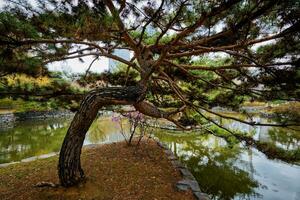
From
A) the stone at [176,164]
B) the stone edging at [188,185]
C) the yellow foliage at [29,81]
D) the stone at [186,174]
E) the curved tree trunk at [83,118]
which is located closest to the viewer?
the curved tree trunk at [83,118]

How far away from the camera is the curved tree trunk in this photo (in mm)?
2396

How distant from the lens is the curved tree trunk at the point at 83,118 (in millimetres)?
Result: 2396

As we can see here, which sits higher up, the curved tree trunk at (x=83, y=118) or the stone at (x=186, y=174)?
the curved tree trunk at (x=83, y=118)

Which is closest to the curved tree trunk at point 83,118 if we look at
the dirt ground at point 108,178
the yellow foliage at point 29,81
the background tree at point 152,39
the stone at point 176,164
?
the background tree at point 152,39

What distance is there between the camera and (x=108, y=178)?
2.95 meters

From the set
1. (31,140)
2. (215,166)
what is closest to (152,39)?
(215,166)

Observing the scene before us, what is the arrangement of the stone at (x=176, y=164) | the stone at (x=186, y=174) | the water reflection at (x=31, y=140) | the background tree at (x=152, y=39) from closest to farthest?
1. the background tree at (x=152, y=39)
2. the stone at (x=186, y=174)
3. the stone at (x=176, y=164)
4. the water reflection at (x=31, y=140)

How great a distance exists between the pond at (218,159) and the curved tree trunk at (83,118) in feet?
4.85

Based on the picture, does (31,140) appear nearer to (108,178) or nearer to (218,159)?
(108,178)

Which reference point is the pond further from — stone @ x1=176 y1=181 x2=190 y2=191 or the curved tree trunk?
the curved tree trunk

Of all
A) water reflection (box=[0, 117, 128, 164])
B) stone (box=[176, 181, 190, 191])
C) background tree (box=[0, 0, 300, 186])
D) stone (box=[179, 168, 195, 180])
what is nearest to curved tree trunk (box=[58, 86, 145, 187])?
background tree (box=[0, 0, 300, 186])

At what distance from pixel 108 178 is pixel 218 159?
11.3ft

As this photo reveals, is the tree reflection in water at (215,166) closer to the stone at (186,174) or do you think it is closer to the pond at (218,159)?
the pond at (218,159)

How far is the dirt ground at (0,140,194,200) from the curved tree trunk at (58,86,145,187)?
233mm
